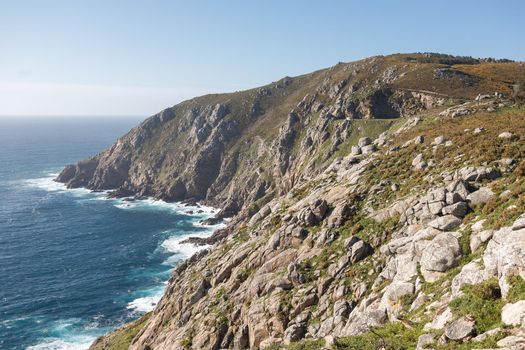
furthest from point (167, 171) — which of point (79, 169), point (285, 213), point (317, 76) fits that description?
point (285, 213)

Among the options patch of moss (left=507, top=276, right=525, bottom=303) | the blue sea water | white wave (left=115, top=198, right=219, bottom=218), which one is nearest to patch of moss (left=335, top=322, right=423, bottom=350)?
patch of moss (left=507, top=276, right=525, bottom=303)

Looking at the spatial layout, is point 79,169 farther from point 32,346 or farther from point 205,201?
point 32,346

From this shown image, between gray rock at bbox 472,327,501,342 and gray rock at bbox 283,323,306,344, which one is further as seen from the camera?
gray rock at bbox 283,323,306,344

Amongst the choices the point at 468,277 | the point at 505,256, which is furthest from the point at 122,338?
the point at 505,256

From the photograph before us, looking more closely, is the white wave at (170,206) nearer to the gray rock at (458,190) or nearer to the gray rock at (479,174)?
the gray rock at (479,174)

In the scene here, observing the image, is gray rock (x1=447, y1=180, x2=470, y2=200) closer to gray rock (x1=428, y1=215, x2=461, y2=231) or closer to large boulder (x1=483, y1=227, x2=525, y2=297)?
gray rock (x1=428, y1=215, x2=461, y2=231)

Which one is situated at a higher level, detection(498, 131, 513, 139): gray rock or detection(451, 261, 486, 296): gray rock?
detection(498, 131, 513, 139): gray rock
